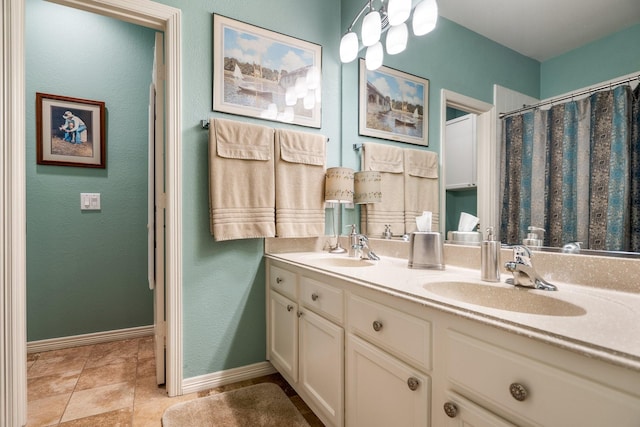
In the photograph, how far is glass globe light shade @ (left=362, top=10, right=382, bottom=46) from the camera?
1748 millimetres

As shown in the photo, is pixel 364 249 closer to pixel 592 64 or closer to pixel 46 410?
pixel 592 64

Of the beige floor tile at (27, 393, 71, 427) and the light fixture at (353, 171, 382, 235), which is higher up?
the light fixture at (353, 171, 382, 235)

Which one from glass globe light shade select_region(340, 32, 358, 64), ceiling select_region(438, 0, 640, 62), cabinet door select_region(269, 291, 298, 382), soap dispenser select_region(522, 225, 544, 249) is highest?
glass globe light shade select_region(340, 32, 358, 64)

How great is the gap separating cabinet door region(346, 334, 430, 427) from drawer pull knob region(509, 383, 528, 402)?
24 cm

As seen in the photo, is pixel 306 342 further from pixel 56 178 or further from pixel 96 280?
pixel 56 178

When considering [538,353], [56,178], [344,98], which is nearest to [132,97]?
[56,178]

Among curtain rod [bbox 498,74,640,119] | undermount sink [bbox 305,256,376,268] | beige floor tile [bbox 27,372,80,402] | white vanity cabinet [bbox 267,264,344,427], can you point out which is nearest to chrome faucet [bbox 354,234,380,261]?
undermount sink [bbox 305,256,376,268]

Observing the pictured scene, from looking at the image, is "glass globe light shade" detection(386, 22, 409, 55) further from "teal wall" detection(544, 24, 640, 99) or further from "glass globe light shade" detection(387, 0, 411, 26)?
→ "teal wall" detection(544, 24, 640, 99)

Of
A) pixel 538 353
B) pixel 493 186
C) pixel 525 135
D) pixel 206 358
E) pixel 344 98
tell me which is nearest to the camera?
pixel 538 353

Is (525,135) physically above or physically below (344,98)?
below

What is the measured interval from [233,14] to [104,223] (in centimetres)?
178

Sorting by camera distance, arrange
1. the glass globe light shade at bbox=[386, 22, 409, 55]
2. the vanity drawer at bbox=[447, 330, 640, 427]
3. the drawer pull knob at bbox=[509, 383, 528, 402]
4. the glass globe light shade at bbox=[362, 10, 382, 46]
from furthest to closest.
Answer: the glass globe light shade at bbox=[362, 10, 382, 46] → the glass globe light shade at bbox=[386, 22, 409, 55] → the drawer pull knob at bbox=[509, 383, 528, 402] → the vanity drawer at bbox=[447, 330, 640, 427]

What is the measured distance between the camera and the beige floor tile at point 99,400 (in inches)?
60.6

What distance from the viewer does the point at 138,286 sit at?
2.52 m
